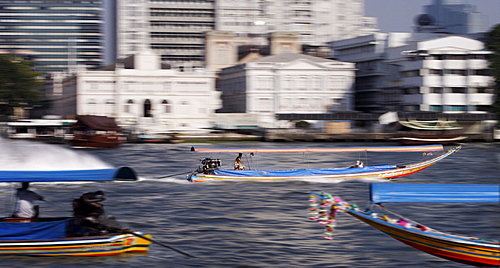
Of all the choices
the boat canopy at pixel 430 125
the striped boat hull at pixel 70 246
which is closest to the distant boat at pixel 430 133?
the boat canopy at pixel 430 125

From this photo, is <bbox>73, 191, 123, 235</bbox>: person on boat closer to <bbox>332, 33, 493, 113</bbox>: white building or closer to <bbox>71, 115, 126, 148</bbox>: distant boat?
<bbox>71, 115, 126, 148</bbox>: distant boat

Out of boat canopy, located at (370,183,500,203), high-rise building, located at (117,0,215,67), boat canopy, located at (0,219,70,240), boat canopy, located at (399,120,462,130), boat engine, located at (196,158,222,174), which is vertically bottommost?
boat canopy, located at (0,219,70,240)

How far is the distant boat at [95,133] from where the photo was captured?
55.9 m

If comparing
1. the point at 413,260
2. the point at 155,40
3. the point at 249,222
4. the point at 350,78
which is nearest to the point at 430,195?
the point at 413,260

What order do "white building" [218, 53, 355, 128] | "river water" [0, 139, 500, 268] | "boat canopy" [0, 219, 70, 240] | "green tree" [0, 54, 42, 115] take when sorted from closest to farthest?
"boat canopy" [0, 219, 70, 240]
"river water" [0, 139, 500, 268]
"green tree" [0, 54, 42, 115]
"white building" [218, 53, 355, 128]

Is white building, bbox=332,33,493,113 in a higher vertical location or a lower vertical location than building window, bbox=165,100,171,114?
higher

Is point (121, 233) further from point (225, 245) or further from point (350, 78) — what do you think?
point (350, 78)

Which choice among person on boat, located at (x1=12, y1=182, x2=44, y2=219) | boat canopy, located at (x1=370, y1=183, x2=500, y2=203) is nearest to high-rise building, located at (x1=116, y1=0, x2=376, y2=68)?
person on boat, located at (x1=12, y1=182, x2=44, y2=219)

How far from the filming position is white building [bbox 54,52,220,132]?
84.6 m

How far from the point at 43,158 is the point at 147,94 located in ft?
132

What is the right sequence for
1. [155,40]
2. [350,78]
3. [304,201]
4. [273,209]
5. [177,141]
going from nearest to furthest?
[273,209] < [304,201] < [177,141] < [350,78] < [155,40]

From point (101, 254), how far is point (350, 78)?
256 ft

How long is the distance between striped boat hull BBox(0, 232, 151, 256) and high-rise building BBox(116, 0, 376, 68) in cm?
9987

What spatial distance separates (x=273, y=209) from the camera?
21844 millimetres
